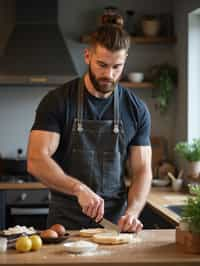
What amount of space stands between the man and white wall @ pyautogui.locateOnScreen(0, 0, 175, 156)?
2.43m

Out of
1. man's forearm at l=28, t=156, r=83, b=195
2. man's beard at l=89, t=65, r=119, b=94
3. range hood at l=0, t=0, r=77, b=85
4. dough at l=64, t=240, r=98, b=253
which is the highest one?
range hood at l=0, t=0, r=77, b=85

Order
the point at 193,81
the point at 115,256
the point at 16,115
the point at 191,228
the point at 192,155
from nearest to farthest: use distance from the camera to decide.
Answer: the point at 115,256
the point at 191,228
the point at 192,155
the point at 193,81
the point at 16,115

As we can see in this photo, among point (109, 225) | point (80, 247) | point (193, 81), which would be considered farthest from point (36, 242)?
point (193, 81)

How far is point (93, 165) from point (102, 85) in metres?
0.37

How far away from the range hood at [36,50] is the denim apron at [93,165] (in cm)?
216

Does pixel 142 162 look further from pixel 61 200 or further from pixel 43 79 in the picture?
pixel 43 79

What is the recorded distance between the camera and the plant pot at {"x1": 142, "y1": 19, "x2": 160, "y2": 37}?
201 inches

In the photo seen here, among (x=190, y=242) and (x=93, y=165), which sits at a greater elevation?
(x=93, y=165)

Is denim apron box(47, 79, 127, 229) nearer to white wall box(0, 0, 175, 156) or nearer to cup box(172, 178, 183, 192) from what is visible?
cup box(172, 178, 183, 192)

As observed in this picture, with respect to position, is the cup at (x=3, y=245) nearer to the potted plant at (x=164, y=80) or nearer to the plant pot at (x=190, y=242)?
the plant pot at (x=190, y=242)

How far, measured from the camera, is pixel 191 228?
7.41ft

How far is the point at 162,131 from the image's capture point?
5328mm

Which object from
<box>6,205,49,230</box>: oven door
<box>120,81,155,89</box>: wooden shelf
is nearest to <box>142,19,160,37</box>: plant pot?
<box>120,81,155,89</box>: wooden shelf

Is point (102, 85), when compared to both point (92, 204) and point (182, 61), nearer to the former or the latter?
point (92, 204)
